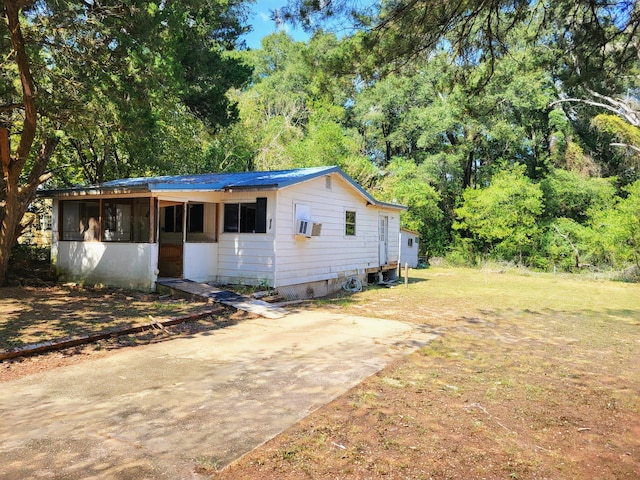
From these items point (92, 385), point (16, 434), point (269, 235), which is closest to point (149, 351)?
point (92, 385)

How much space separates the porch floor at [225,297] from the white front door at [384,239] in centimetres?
818

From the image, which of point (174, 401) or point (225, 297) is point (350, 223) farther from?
point (174, 401)

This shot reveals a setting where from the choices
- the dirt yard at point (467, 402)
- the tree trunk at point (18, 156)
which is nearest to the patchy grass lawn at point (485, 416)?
the dirt yard at point (467, 402)

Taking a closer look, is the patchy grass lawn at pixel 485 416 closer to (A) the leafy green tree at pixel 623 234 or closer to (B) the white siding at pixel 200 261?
(B) the white siding at pixel 200 261

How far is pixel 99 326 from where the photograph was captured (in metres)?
7.04

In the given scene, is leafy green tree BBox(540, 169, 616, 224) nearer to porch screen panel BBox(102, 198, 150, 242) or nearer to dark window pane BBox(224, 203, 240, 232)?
dark window pane BBox(224, 203, 240, 232)

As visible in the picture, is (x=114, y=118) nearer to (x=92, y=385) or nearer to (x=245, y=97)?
(x=92, y=385)

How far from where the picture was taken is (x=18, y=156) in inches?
377

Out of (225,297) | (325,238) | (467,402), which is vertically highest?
(325,238)

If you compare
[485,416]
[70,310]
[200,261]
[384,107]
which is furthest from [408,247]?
[485,416]

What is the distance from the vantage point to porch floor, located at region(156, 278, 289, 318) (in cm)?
893

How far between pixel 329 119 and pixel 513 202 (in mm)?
11678

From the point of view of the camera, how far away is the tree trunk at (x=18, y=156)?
7.23m

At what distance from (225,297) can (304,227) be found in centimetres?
305
